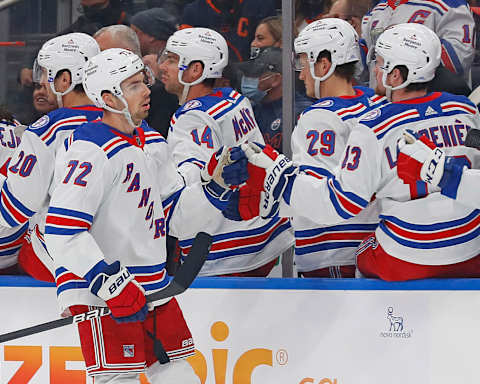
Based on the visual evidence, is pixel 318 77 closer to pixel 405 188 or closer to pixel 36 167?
pixel 405 188

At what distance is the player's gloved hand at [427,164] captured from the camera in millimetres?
2928

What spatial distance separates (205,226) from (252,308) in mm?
362

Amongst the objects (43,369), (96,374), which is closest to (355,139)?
(96,374)

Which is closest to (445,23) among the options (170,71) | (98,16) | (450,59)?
(450,59)

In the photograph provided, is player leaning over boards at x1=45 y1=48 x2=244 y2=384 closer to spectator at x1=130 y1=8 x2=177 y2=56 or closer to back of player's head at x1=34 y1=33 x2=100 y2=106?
back of player's head at x1=34 y1=33 x2=100 y2=106

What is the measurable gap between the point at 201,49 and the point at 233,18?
1.06 ft

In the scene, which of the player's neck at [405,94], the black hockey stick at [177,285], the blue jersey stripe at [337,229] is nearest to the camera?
the black hockey stick at [177,285]

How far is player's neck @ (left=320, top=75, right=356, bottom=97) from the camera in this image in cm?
354

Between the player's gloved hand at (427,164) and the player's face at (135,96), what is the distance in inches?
31.3

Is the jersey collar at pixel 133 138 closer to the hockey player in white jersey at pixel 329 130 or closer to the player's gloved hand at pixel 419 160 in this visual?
the hockey player in white jersey at pixel 329 130

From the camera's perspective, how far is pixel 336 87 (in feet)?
11.6

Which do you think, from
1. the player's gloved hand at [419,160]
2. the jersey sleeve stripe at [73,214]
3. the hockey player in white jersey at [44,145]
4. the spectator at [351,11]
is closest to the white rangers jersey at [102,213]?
the jersey sleeve stripe at [73,214]

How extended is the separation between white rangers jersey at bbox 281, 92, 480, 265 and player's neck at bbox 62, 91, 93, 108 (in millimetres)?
882

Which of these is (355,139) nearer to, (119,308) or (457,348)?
(457,348)
